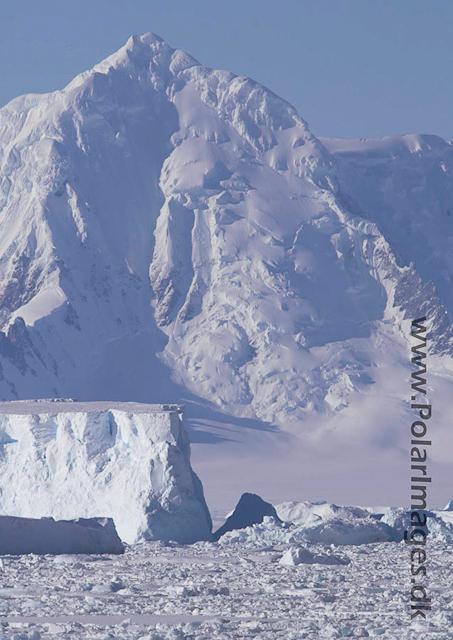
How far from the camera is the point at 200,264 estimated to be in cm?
17538

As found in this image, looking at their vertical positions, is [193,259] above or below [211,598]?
above

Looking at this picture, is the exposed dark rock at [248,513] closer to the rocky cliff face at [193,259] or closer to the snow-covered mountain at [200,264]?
the snow-covered mountain at [200,264]

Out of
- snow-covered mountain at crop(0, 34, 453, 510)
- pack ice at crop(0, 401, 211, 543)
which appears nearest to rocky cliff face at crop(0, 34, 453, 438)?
snow-covered mountain at crop(0, 34, 453, 510)

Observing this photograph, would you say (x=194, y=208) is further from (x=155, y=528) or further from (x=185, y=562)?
(x=185, y=562)

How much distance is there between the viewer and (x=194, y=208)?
582 ft

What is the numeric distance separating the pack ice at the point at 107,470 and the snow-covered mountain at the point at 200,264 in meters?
94.1

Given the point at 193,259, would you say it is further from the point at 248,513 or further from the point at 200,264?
the point at 248,513

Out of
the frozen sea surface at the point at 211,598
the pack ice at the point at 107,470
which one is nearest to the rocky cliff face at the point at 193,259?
the pack ice at the point at 107,470

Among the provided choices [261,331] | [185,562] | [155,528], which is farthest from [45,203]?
[185,562]

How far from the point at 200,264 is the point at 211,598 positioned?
143 meters

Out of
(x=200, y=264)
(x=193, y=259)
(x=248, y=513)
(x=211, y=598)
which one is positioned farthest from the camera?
(x=193, y=259)

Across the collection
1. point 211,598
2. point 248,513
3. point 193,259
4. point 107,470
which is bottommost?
point 211,598

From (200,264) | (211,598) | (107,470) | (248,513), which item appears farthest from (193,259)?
(211,598)

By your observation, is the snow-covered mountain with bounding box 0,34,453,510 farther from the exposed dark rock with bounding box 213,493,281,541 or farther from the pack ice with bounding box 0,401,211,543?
the pack ice with bounding box 0,401,211,543
